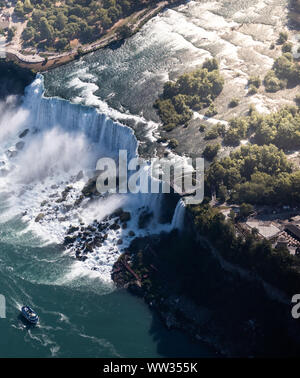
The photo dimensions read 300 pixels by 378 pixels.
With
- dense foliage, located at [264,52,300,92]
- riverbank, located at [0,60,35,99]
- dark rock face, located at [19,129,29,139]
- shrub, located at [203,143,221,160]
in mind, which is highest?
dense foliage, located at [264,52,300,92]

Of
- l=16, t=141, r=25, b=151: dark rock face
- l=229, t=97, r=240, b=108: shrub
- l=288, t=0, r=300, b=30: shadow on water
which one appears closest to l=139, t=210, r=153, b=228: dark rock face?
l=229, t=97, r=240, b=108: shrub

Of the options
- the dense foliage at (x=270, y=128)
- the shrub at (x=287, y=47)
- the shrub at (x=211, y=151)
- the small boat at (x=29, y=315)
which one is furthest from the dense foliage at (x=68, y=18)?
the small boat at (x=29, y=315)

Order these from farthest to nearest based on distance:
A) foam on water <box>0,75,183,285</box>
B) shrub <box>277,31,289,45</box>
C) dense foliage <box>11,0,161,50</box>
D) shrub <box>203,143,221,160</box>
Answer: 1. dense foliage <box>11,0,161,50</box>
2. shrub <box>277,31,289,45</box>
3. shrub <box>203,143,221,160</box>
4. foam on water <box>0,75,183,285</box>

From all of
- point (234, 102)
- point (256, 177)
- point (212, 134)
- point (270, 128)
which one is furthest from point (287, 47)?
point (256, 177)

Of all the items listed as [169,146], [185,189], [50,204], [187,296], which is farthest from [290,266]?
[50,204]

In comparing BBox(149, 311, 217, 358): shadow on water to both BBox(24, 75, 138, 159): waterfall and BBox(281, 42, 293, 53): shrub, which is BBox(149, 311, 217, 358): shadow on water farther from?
BBox(281, 42, 293, 53): shrub

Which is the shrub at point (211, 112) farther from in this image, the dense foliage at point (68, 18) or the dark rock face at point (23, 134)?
the dark rock face at point (23, 134)
